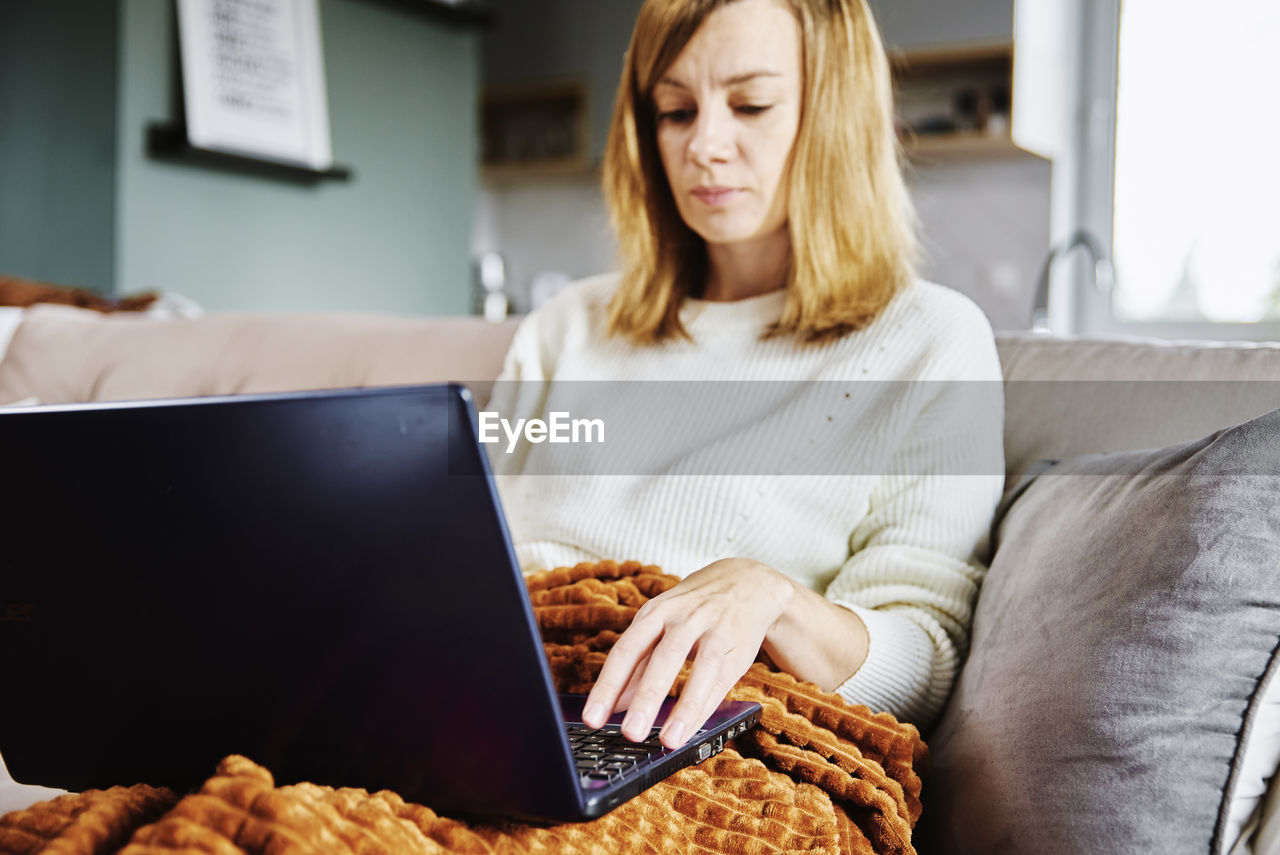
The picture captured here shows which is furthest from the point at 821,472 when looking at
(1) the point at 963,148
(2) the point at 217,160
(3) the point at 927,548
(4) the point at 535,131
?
(4) the point at 535,131

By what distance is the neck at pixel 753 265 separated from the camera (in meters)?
1.23

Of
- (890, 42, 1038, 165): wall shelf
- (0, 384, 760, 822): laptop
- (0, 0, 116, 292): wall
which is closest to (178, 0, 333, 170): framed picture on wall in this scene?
(0, 0, 116, 292): wall

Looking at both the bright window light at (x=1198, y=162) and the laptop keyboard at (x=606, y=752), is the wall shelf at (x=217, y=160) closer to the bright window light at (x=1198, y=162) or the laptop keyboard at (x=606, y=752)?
the bright window light at (x=1198, y=162)

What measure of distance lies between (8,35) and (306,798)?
334cm

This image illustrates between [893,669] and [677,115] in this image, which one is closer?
[893,669]

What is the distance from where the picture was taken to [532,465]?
3.85 feet

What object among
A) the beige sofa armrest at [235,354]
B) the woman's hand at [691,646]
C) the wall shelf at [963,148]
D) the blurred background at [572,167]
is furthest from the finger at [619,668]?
the wall shelf at [963,148]

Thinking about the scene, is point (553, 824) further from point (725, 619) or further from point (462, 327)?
point (462, 327)

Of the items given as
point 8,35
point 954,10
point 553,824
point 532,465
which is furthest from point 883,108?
point 954,10

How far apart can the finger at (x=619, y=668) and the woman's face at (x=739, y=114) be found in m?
0.63

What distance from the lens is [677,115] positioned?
1229 millimetres

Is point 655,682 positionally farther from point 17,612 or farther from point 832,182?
point 832,182

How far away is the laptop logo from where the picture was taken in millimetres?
592

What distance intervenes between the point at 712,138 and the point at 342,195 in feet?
9.61
